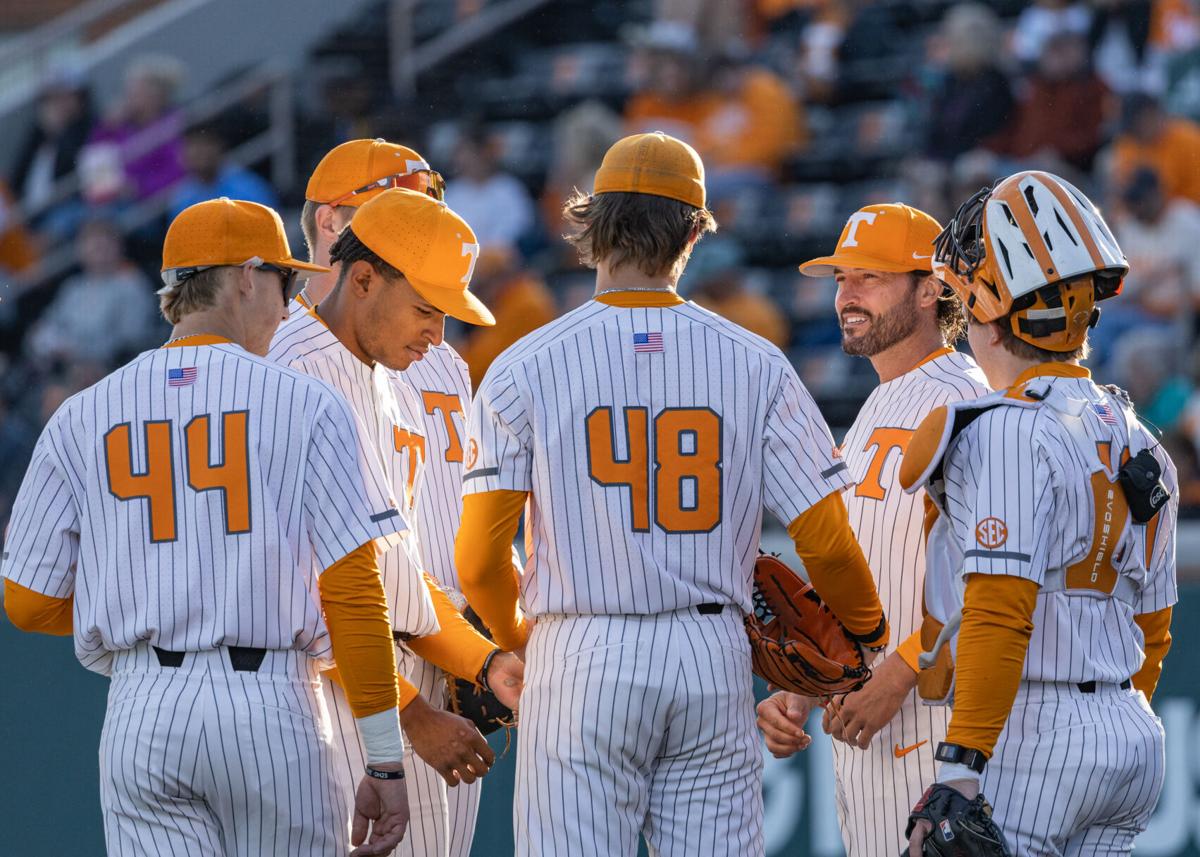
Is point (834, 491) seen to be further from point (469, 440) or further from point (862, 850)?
point (862, 850)

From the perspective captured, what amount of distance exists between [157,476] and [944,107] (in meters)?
7.19

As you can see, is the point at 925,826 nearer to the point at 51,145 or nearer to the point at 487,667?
the point at 487,667

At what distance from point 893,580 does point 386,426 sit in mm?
1272

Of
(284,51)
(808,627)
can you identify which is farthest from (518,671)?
(284,51)

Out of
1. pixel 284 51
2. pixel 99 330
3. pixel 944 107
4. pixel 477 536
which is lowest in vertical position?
pixel 477 536

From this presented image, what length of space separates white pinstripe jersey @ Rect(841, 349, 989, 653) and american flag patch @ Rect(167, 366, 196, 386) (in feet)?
5.25

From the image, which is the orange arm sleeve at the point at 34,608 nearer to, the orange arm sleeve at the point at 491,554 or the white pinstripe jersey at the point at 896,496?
the orange arm sleeve at the point at 491,554

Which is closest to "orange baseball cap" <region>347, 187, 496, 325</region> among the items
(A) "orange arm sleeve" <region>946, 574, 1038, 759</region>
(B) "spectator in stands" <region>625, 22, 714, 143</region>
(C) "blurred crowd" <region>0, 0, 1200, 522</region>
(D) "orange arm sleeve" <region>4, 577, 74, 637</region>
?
(D) "orange arm sleeve" <region>4, 577, 74, 637</region>

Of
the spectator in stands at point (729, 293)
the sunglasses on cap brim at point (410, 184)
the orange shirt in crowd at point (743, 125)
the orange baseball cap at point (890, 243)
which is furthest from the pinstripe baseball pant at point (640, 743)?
the orange shirt in crowd at point (743, 125)

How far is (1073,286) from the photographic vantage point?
3.24m

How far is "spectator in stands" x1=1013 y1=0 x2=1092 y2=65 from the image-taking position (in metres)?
9.52

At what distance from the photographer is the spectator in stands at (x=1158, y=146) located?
8.94 m

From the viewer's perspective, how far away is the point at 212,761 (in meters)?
3.13

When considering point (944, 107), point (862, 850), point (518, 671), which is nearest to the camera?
point (518, 671)
